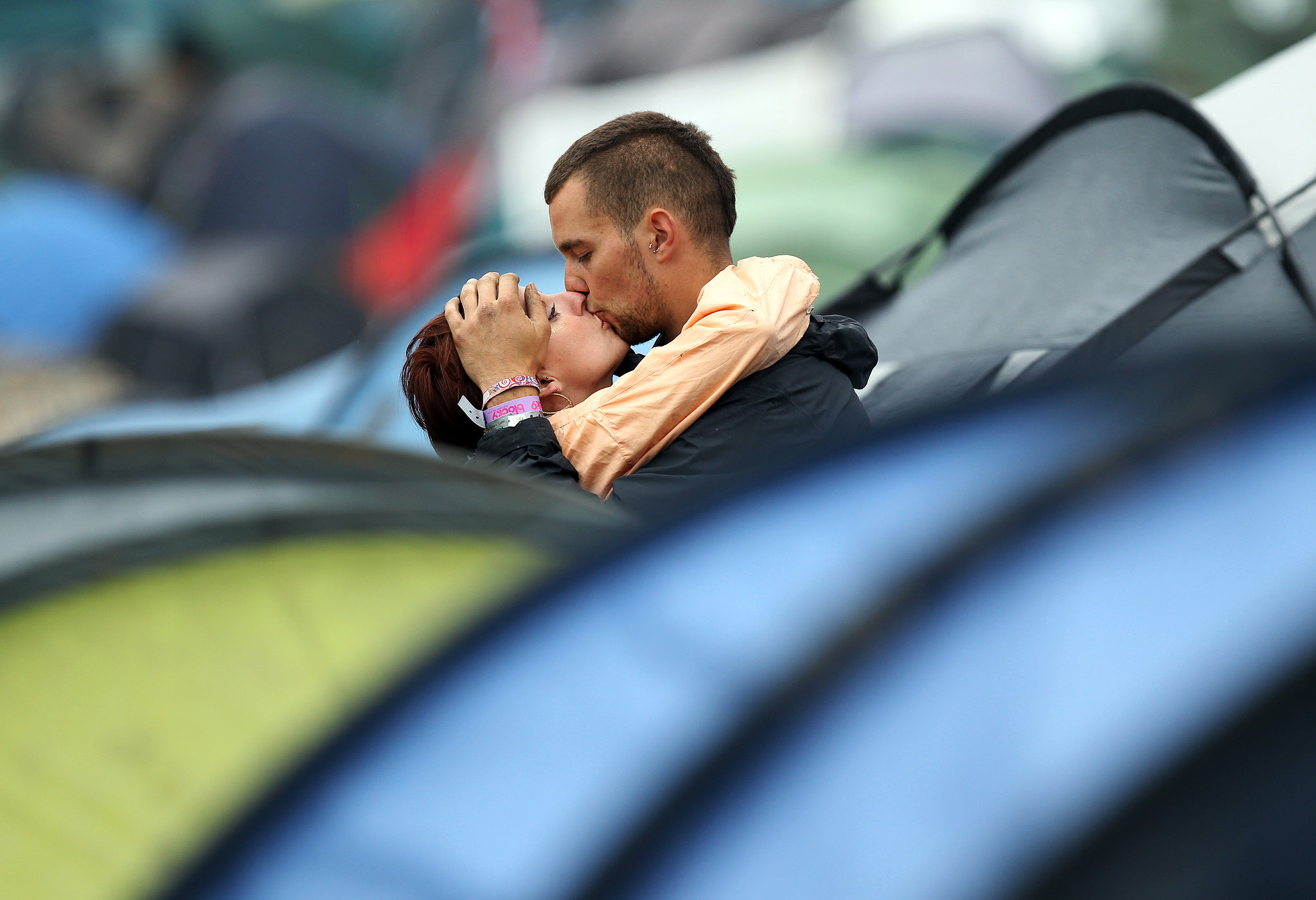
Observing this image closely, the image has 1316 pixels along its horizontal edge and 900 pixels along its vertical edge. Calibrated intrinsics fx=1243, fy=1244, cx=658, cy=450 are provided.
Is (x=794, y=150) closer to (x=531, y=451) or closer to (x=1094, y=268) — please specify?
(x=1094, y=268)

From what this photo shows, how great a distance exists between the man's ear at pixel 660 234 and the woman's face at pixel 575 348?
7 cm

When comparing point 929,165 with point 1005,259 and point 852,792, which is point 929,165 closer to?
point 1005,259

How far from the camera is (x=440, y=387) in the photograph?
866 mm

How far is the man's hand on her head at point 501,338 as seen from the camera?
83 cm

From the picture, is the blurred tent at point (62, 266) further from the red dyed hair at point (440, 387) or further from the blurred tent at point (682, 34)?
the red dyed hair at point (440, 387)

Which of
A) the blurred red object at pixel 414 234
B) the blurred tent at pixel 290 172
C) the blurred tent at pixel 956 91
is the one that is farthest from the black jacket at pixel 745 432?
the blurred tent at pixel 290 172

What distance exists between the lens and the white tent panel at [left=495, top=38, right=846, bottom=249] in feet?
12.1

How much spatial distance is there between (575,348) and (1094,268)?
0.73m

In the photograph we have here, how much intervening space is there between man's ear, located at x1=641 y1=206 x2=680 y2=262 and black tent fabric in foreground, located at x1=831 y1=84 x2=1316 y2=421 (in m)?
0.26

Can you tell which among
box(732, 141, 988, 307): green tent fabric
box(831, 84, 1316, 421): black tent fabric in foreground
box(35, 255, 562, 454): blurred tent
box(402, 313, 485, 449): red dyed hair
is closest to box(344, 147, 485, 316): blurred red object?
box(35, 255, 562, 454): blurred tent

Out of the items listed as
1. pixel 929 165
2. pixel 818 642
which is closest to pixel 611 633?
pixel 818 642

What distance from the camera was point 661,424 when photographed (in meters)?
0.81

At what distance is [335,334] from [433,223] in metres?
0.99

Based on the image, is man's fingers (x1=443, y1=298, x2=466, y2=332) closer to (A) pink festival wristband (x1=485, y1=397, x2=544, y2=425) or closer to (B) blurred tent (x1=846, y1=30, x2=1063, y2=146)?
(A) pink festival wristband (x1=485, y1=397, x2=544, y2=425)
